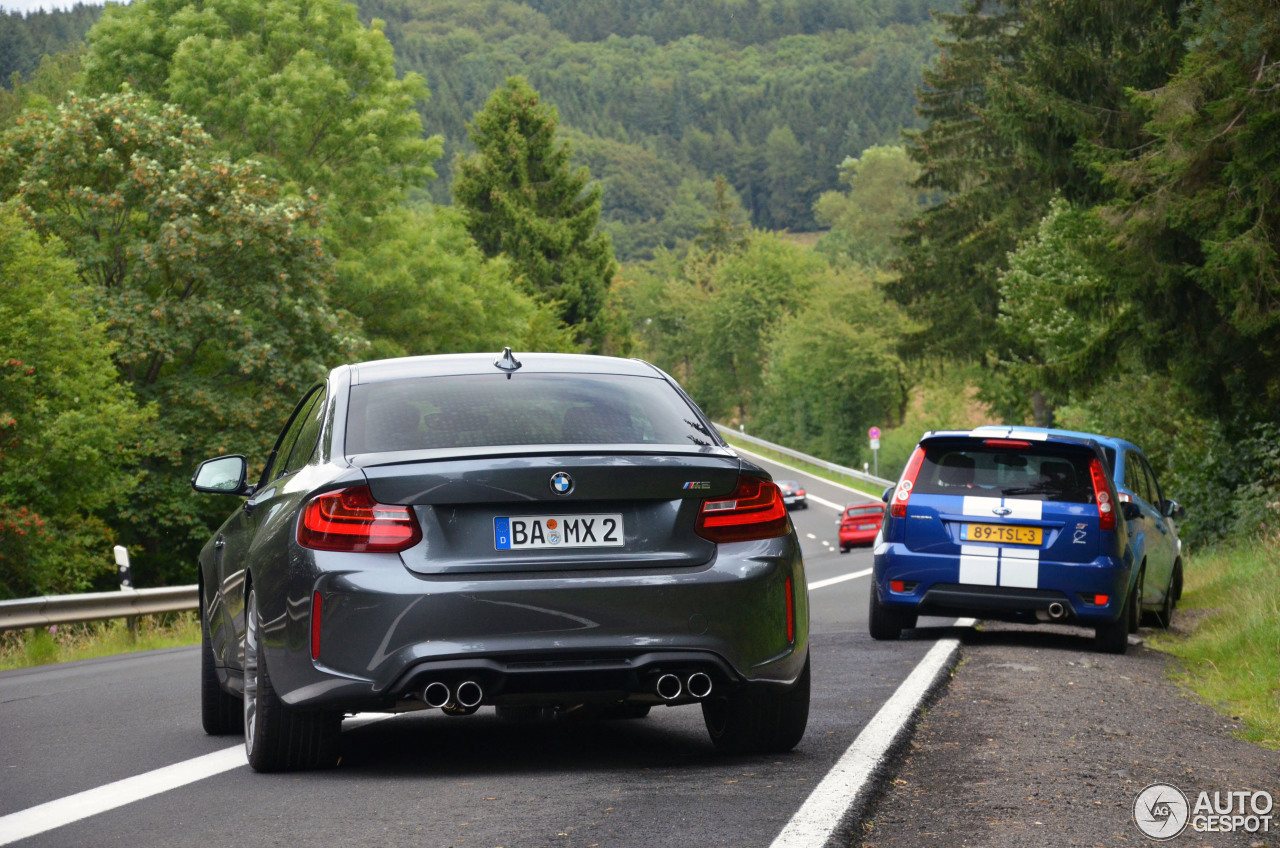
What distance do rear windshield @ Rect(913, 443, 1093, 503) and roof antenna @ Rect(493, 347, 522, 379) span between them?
6285mm

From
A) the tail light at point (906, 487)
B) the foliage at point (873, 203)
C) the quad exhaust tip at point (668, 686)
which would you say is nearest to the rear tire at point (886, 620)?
the tail light at point (906, 487)

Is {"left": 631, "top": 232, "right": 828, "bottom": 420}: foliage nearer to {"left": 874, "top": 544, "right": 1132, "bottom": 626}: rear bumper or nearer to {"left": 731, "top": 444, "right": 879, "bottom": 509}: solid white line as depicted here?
{"left": 731, "top": 444, "right": 879, "bottom": 509}: solid white line

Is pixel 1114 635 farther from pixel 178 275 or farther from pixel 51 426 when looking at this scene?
pixel 178 275

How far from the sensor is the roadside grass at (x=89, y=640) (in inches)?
619

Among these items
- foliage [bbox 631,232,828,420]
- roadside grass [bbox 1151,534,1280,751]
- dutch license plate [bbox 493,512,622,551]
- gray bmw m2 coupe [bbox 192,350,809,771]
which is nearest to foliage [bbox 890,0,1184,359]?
roadside grass [bbox 1151,534,1280,751]

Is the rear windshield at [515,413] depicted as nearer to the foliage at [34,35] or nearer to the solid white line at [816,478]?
the solid white line at [816,478]

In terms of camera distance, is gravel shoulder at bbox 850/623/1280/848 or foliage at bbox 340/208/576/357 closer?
gravel shoulder at bbox 850/623/1280/848

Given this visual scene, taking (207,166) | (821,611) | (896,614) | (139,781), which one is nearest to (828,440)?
(207,166)

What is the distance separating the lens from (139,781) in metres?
6.50

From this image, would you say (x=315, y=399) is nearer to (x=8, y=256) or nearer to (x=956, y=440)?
(x=956, y=440)

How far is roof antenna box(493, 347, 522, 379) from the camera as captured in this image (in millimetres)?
6891

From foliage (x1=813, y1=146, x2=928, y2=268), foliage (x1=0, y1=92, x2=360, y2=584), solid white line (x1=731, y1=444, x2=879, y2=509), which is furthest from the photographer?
foliage (x1=813, y1=146, x2=928, y2=268)

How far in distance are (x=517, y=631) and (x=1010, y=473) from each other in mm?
7332

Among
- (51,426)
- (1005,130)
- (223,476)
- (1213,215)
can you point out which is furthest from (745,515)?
(51,426)
